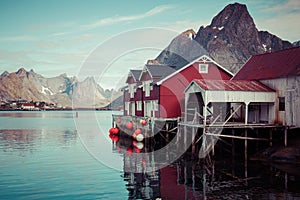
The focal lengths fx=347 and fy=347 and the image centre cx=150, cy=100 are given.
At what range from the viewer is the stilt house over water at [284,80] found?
30344 millimetres

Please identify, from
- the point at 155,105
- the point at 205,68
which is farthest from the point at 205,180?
the point at 205,68

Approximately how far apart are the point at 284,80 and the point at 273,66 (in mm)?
3636

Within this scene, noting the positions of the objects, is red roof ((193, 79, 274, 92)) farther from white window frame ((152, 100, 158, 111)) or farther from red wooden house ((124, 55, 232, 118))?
white window frame ((152, 100, 158, 111))

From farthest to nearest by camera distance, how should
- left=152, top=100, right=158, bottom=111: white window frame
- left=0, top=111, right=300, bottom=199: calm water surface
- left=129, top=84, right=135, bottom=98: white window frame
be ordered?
left=129, top=84, right=135, bottom=98: white window frame → left=152, top=100, right=158, bottom=111: white window frame → left=0, top=111, right=300, bottom=199: calm water surface

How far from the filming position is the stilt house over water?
1195 inches

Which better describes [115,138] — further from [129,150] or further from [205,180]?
[205,180]

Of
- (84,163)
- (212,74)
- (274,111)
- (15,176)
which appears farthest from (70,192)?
(212,74)

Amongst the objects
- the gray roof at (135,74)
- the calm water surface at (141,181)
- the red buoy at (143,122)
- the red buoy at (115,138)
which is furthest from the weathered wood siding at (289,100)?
the gray roof at (135,74)

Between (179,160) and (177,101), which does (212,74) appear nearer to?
(177,101)

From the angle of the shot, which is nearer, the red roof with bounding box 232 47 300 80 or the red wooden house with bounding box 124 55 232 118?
the red roof with bounding box 232 47 300 80

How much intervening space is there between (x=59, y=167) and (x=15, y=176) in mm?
4516

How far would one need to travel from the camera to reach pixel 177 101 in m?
45.0

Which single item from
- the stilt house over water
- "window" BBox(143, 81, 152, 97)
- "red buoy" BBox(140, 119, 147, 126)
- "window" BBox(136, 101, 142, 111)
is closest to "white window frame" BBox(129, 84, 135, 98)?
"window" BBox(136, 101, 142, 111)

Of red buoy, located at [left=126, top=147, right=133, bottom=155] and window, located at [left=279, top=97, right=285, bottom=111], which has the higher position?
window, located at [left=279, top=97, right=285, bottom=111]
